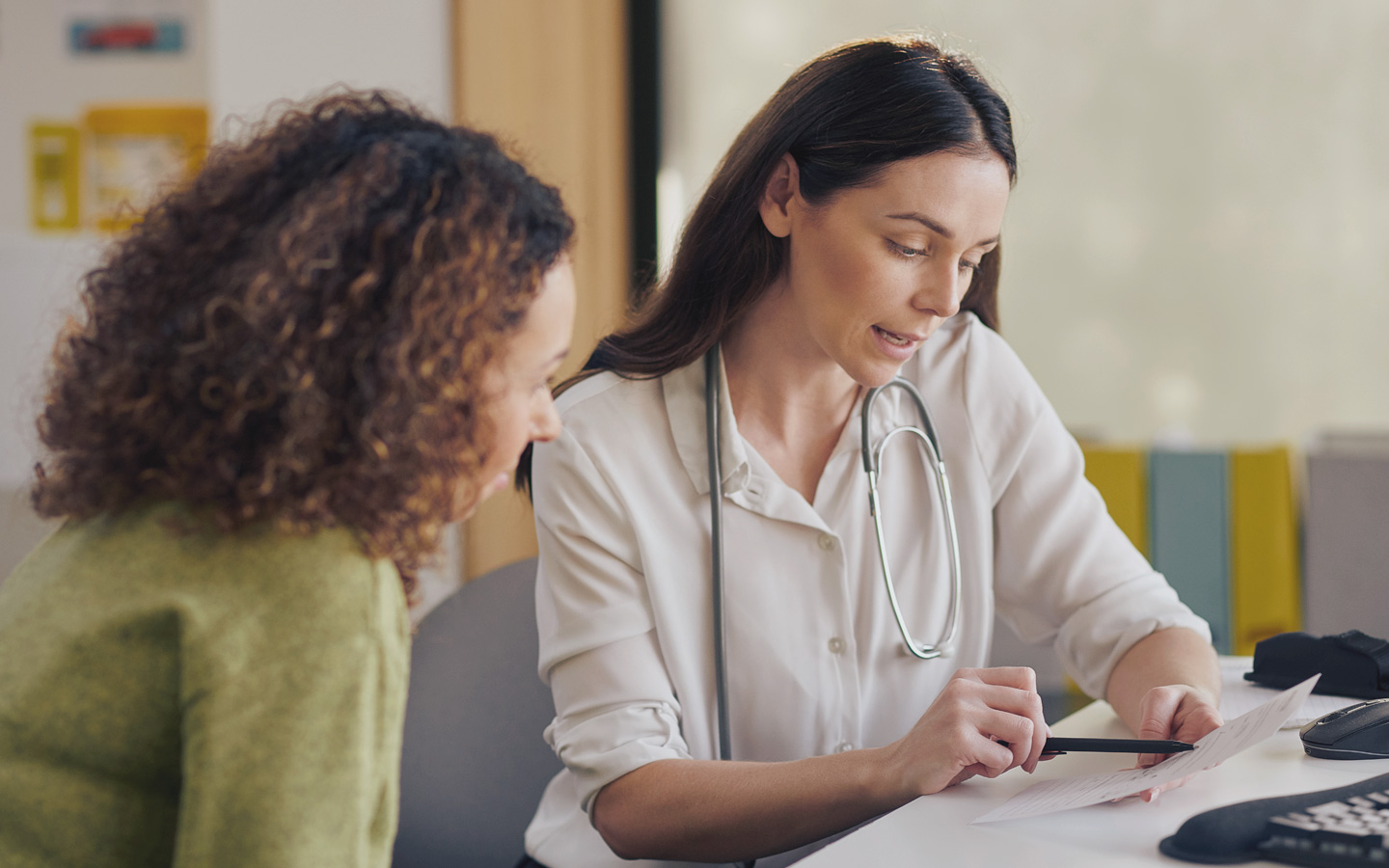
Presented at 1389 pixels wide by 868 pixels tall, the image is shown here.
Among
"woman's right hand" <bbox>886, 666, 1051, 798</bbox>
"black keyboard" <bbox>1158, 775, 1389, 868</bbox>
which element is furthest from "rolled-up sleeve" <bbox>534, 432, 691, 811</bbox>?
"black keyboard" <bbox>1158, 775, 1389, 868</bbox>

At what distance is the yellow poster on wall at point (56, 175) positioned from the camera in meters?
2.84

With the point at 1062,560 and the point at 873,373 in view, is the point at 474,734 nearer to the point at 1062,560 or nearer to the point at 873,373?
the point at 873,373

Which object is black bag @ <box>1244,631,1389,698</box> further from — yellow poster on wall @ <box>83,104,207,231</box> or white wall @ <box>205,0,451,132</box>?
yellow poster on wall @ <box>83,104,207,231</box>

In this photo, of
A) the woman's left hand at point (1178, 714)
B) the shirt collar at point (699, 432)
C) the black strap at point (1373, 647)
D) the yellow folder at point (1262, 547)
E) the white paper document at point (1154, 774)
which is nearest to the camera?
the white paper document at point (1154, 774)

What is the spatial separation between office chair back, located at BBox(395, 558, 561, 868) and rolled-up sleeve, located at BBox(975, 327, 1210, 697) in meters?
0.57

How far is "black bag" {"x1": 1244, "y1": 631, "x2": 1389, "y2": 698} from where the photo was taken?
3.58 ft

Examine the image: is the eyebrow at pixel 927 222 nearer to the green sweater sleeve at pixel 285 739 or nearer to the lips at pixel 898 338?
the lips at pixel 898 338

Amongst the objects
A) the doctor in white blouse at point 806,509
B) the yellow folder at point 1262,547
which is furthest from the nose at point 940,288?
the yellow folder at point 1262,547

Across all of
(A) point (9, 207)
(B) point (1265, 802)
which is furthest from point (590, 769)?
(A) point (9, 207)

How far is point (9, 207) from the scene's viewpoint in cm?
290

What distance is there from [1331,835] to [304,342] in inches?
27.0

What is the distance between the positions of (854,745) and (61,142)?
105 inches

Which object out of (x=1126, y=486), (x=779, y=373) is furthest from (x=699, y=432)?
(x=1126, y=486)

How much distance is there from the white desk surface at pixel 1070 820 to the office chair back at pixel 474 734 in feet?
1.77
